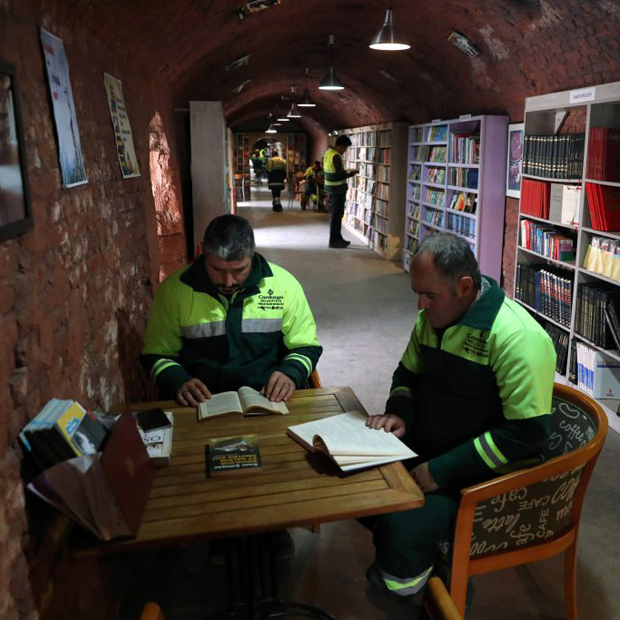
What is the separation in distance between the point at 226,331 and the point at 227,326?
2cm

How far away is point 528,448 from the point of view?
2072 mm

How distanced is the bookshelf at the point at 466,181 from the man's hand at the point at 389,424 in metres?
5.09

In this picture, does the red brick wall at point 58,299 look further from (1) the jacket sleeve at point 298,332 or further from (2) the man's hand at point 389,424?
(2) the man's hand at point 389,424

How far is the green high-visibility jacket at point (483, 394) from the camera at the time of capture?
205cm

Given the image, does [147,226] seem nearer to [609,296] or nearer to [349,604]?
[349,604]

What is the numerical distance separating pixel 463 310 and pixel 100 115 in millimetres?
1908

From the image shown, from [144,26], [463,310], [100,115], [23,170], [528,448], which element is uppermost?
[144,26]

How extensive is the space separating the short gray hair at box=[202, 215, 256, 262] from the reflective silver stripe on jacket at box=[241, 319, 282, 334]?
0.30 metres

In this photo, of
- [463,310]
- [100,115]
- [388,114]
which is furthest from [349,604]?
[388,114]

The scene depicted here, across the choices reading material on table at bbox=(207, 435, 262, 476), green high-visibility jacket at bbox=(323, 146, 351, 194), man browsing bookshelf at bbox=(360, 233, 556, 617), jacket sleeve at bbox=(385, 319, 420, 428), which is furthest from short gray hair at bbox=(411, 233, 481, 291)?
green high-visibility jacket at bbox=(323, 146, 351, 194)

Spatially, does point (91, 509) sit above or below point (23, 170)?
below

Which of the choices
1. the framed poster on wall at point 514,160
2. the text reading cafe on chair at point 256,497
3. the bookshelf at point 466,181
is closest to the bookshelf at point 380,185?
the bookshelf at point 466,181

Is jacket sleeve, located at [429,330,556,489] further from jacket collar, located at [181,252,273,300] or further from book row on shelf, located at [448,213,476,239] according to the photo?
book row on shelf, located at [448,213,476,239]

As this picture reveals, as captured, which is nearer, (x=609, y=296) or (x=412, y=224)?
(x=609, y=296)
